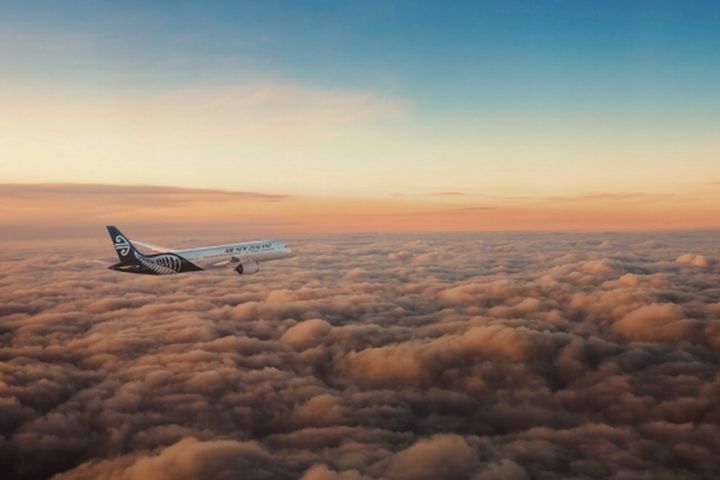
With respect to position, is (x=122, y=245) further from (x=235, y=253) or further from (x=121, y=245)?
(x=235, y=253)

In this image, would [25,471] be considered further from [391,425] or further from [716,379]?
[716,379]

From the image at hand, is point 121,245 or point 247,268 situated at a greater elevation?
point 121,245

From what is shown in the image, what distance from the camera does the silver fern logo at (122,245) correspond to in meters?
130

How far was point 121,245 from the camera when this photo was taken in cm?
13050

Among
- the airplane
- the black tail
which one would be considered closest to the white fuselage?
the airplane

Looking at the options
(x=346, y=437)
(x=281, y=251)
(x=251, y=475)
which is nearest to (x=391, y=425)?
(x=346, y=437)

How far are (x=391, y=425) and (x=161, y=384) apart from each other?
81.1m

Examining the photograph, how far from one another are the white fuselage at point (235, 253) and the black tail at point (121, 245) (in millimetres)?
11186

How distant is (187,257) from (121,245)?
54.7ft

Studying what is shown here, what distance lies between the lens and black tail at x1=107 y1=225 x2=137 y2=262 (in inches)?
5123

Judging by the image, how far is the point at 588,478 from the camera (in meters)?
139

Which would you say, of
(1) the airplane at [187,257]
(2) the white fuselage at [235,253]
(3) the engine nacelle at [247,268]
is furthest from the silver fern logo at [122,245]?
(3) the engine nacelle at [247,268]

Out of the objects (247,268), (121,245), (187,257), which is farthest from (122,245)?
(247,268)

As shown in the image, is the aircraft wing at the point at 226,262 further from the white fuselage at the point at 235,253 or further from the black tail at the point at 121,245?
the black tail at the point at 121,245
